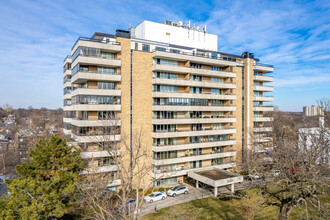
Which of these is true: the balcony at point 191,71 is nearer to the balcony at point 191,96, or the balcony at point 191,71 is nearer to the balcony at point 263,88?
the balcony at point 191,96

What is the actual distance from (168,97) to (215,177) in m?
17.1

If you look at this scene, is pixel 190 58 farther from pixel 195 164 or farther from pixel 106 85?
pixel 195 164

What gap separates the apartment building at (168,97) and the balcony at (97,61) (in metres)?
0.15

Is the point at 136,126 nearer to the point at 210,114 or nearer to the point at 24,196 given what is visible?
the point at 210,114

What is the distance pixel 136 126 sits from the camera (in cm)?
3581

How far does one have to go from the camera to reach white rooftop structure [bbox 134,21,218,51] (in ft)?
132

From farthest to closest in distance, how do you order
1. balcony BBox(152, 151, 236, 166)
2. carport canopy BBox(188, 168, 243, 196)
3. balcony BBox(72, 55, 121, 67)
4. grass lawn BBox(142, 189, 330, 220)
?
balcony BBox(152, 151, 236, 166)
carport canopy BBox(188, 168, 243, 196)
balcony BBox(72, 55, 121, 67)
grass lawn BBox(142, 189, 330, 220)

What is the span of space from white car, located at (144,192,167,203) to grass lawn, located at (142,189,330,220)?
3271 mm

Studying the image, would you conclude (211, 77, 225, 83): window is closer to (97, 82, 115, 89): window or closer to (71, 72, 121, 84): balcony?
(71, 72, 121, 84): balcony

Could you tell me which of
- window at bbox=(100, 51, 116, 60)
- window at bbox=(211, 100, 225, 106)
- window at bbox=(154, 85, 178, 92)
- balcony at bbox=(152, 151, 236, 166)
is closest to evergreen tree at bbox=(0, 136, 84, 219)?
balcony at bbox=(152, 151, 236, 166)

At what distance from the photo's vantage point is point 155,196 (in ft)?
107

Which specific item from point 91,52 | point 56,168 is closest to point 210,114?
point 91,52

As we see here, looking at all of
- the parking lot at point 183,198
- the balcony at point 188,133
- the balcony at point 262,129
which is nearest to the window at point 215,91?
the balcony at point 188,133

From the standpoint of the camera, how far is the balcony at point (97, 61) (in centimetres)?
3102
